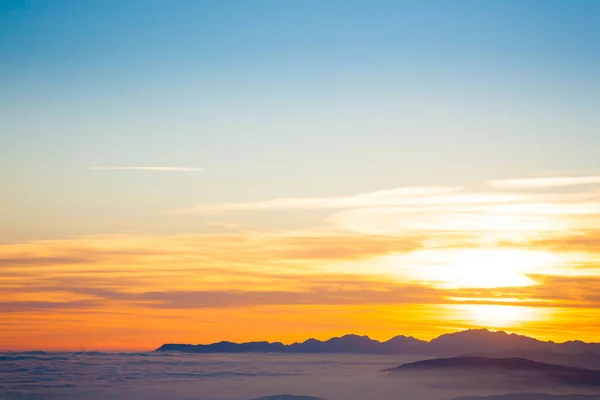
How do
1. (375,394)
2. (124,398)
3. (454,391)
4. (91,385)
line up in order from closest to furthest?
1. (124,398)
2. (91,385)
3. (375,394)
4. (454,391)

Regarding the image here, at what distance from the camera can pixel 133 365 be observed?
191750 mm

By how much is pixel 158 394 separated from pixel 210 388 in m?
16.7

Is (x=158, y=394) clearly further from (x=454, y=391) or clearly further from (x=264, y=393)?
(x=454, y=391)

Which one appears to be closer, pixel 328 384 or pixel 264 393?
pixel 264 393

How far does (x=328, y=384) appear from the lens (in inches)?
6747

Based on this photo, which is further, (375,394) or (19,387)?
(375,394)

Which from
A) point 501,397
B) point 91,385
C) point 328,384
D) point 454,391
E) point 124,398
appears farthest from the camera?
point 454,391

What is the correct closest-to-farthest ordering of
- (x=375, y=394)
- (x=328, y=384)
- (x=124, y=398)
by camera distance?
(x=124, y=398) < (x=375, y=394) < (x=328, y=384)

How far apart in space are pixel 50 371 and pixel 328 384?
64.4 m

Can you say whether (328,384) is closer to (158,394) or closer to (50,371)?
(158,394)

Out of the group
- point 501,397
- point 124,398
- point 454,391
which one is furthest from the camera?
point 454,391

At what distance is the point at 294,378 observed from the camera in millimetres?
181875

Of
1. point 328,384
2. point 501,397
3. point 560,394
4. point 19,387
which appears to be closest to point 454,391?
point 501,397

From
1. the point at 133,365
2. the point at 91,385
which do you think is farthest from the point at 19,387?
the point at 133,365
